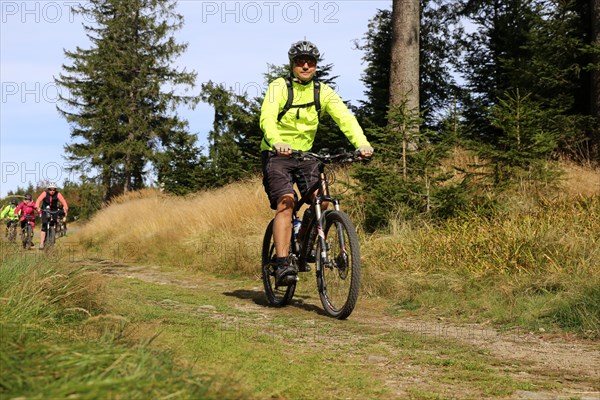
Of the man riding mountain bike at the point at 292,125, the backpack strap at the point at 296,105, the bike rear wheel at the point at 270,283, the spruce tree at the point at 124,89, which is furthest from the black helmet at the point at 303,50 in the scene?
the spruce tree at the point at 124,89

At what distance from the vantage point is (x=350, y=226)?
512 cm

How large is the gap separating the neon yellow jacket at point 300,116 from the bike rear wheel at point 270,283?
3.08 ft

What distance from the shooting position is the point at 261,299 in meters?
6.68

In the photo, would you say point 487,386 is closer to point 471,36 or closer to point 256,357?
point 256,357

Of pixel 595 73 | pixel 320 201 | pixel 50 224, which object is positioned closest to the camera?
pixel 320 201

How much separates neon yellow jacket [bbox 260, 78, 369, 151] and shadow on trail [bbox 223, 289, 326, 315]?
1.59 meters

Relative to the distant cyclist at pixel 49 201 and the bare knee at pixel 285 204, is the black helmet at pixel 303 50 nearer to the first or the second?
the bare knee at pixel 285 204

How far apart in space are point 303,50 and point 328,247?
1.85m

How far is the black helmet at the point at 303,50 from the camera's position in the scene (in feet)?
18.2

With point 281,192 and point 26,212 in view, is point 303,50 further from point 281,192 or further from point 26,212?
point 26,212

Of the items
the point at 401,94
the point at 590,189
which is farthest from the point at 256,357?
the point at 401,94

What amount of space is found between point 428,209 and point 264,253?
308cm

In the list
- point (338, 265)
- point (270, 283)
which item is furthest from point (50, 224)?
point (338, 265)

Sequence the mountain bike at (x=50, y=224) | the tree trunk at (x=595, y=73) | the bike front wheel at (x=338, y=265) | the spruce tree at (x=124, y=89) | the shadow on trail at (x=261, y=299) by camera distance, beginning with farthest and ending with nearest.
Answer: the spruce tree at (x=124, y=89) → the mountain bike at (x=50, y=224) → the tree trunk at (x=595, y=73) → the shadow on trail at (x=261, y=299) → the bike front wheel at (x=338, y=265)
